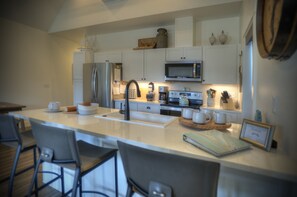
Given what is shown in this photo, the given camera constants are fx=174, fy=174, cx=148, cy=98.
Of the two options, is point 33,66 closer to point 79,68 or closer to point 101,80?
point 79,68

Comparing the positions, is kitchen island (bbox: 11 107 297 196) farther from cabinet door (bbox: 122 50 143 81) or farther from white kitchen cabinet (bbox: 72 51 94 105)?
white kitchen cabinet (bbox: 72 51 94 105)

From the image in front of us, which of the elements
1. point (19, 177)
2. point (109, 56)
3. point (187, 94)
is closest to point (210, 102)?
point (187, 94)

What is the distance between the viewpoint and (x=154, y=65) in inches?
147

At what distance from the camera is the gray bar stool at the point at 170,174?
24.9 inches

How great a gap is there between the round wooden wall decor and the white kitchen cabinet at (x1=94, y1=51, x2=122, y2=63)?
11.2ft

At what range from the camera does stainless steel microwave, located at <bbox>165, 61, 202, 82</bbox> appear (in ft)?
10.7

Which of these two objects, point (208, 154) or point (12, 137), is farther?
point (12, 137)

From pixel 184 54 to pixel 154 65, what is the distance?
26.6 inches

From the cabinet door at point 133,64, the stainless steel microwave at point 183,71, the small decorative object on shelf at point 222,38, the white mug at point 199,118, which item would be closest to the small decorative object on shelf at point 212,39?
the small decorative object on shelf at point 222,38

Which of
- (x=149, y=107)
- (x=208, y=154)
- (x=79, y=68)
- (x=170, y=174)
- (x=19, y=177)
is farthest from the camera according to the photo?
(x=79, y=68)

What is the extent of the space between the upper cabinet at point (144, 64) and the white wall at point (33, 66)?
7.86ft

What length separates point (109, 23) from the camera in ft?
12.7

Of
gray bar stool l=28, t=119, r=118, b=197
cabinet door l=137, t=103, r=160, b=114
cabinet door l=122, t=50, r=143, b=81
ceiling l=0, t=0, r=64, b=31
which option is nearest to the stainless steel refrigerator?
cabinet door l=122, t=50, r=143, b=81

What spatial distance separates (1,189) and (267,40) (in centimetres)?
297
